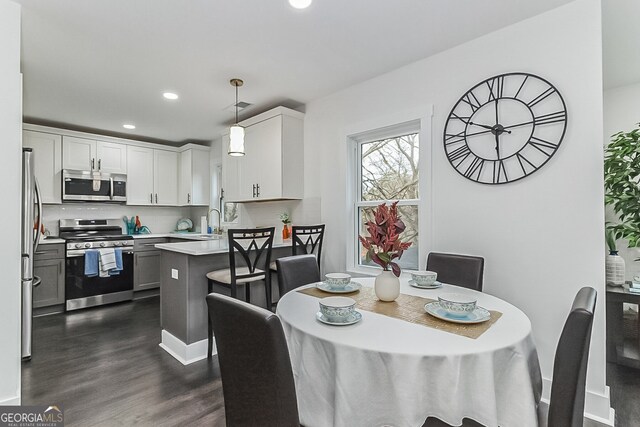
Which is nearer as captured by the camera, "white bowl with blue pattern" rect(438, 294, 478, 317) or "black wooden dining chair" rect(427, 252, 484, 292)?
"white bowl with blue pattern" rect(438, 294, 478, 317)

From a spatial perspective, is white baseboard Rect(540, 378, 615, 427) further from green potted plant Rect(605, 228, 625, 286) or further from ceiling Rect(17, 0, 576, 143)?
ceiling Rect(17, 0, 576, 143)

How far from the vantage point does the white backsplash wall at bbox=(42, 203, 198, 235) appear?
14.9ft

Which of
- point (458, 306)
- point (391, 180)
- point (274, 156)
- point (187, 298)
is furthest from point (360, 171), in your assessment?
point (458, 306)

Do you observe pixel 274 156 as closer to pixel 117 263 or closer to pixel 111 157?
pixel 117 263

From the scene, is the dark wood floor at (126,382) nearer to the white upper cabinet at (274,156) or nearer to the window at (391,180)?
the window at (391,180)

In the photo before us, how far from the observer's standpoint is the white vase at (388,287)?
5.28 feet

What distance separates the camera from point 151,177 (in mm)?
5223

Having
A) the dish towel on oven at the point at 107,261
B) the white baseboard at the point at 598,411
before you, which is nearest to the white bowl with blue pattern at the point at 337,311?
the white baseboard at the point at 598,411

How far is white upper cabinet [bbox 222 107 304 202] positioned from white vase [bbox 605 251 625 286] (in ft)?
9.33

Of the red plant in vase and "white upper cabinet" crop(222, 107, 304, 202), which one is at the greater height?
"white upper cabinet" crop(222, 107, 304, 202)

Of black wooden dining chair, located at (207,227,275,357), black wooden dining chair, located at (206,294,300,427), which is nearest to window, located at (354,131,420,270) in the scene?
black wooden dining chair, located at (207,227,275,357)

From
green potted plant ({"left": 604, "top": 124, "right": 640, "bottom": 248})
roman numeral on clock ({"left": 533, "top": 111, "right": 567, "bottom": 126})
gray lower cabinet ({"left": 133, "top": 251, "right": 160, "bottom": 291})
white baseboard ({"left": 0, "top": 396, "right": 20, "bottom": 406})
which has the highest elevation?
roman numeral on clock ({"left": 533, "top": 111, "right": 567, "bottom": 126})

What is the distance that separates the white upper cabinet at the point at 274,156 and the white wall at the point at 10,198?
7.15 ft

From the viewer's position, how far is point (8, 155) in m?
1.93
